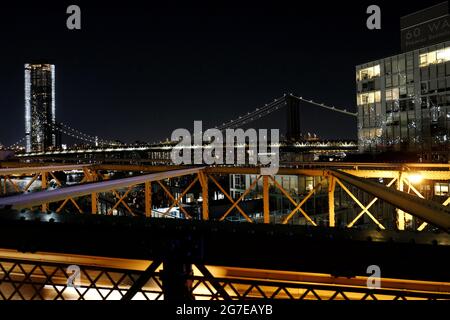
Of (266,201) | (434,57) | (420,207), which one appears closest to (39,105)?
(434,57)

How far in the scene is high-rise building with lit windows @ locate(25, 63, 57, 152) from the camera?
416 ft

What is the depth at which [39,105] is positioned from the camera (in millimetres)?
148750

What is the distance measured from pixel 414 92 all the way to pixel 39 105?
480 feet

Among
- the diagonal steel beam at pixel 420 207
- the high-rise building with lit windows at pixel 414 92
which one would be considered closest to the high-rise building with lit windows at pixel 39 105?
the high-rise building with lit windows at pixel 414 92

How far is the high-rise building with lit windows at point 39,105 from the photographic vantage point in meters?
127

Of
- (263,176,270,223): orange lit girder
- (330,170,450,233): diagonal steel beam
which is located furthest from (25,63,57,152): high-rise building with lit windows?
(330,170,450,233): diagonal steel beam

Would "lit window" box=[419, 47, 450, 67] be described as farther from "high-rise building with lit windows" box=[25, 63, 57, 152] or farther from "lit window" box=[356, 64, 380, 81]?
"high-rise building with lit windows" box=[25, 63, 57, 152]

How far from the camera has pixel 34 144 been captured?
124188 millimetres

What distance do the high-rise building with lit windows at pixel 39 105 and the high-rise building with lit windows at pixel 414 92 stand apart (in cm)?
10445

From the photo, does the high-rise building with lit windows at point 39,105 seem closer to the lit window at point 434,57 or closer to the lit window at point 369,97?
the lit window at point 369,97

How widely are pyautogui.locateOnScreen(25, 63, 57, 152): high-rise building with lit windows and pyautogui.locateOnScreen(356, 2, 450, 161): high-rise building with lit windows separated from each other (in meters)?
104
